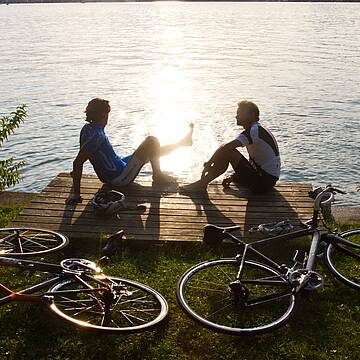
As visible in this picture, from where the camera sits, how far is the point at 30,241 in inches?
285

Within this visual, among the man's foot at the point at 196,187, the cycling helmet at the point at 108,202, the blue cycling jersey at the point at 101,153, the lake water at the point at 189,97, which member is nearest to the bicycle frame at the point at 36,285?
the cycling helmet at the point at 108,202

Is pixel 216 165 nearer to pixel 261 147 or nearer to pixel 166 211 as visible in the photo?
pixel 261 147

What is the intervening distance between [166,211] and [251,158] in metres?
1.97

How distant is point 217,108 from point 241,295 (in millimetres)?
19586

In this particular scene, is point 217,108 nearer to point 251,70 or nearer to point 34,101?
point 34,101

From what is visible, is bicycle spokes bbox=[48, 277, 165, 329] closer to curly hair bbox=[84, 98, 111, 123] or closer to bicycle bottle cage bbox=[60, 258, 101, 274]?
bicycle bottle cage bbox=[60, 258, 101, 274]

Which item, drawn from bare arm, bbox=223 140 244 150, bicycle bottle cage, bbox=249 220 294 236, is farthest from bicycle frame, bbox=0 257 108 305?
bare arm, bbox=223 140 244 150

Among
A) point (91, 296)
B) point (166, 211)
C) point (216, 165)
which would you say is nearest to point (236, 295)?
point (91, 296)

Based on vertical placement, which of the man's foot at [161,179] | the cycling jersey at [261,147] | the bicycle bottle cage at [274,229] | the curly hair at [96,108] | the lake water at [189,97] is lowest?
the lake water at [189,97]

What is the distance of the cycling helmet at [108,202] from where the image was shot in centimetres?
868

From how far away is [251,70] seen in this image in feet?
124

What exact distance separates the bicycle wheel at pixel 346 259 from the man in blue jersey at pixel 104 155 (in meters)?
4.13

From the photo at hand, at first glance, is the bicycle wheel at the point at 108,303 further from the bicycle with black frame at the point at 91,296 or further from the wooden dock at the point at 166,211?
the wooden dock at the point at 166,211

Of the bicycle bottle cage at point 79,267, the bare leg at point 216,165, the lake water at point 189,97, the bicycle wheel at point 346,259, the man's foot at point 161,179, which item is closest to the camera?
the bicycle bottle cage at point 79,267
